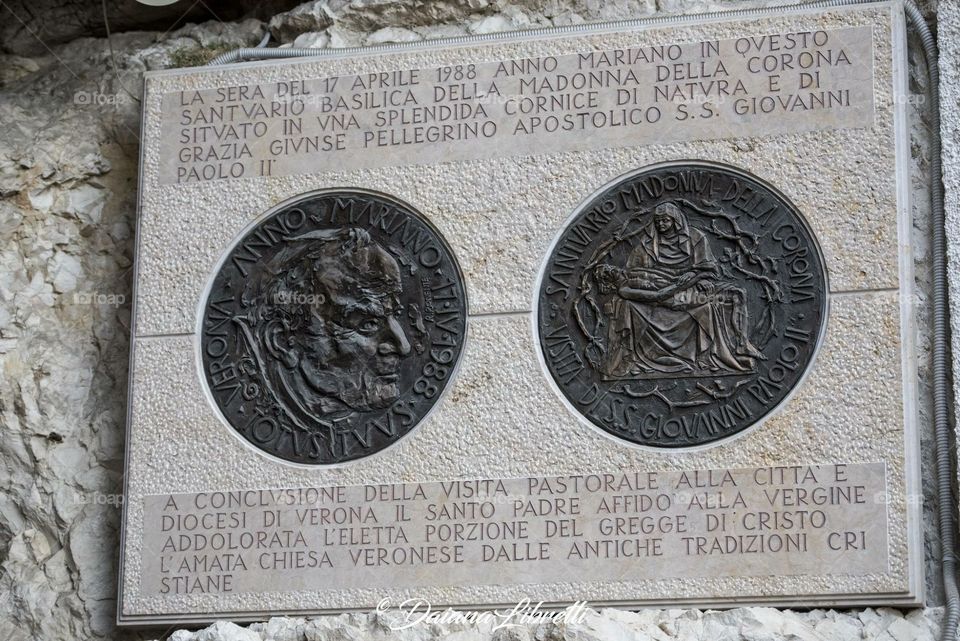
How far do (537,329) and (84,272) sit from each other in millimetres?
2604

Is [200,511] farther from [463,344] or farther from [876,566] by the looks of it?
[876,566]

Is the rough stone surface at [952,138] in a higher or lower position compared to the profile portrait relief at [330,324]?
higher

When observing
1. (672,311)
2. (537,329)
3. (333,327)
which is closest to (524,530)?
(537,329)

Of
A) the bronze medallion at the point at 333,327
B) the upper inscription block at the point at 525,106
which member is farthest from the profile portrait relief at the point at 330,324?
the upper inscription block at the point at 525,106

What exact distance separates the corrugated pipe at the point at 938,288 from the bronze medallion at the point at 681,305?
0.56 meters

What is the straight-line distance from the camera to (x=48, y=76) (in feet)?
33.4

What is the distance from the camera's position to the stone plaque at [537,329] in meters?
8.21

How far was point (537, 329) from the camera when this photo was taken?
8.69m

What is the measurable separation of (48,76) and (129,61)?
0.54 m

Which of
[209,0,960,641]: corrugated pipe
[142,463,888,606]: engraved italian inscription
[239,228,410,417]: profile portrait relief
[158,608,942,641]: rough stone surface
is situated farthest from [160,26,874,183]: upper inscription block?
[158,608,942,641]: rough stone surface

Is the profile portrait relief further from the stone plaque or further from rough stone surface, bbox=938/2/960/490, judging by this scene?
rough stone surface, bbox=938/2/960/490

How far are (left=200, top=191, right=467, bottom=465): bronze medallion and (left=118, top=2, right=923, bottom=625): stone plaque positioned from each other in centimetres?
1

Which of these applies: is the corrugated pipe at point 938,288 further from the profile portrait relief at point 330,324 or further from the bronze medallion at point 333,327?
the profile portrait relief at point 330,324

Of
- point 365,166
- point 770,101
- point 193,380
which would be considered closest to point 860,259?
point 770,101
